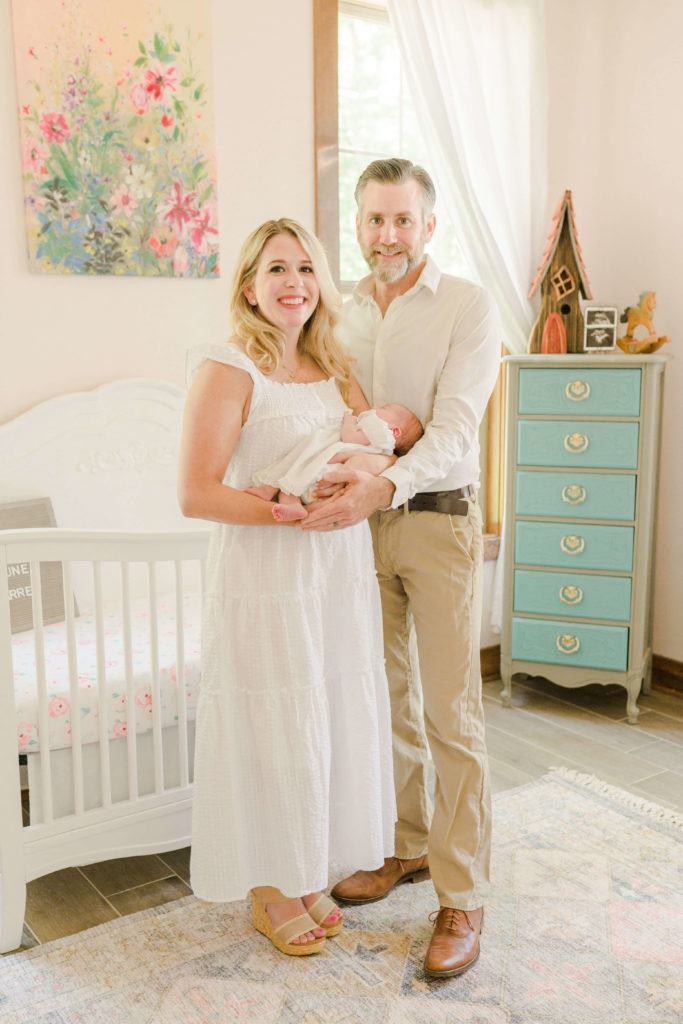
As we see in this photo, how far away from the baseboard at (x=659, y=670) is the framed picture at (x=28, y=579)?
165 cm

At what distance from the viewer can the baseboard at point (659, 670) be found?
11.0ft

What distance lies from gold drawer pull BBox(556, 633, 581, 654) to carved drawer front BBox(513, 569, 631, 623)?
75 millimetres

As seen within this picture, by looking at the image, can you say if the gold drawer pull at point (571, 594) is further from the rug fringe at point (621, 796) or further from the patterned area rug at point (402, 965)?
the patterned area rug at point (402, 965)

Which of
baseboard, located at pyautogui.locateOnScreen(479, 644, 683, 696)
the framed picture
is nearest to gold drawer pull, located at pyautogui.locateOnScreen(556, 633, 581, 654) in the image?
baseboard, located at pyautogui.locateOnScreen(479, 644, 683, 696)

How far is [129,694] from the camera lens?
198 centimetres

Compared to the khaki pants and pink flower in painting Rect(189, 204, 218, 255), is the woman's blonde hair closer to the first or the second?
the khaki pants

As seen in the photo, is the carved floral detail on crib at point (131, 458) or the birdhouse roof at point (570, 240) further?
the birdhouse roof at point (570, 240)

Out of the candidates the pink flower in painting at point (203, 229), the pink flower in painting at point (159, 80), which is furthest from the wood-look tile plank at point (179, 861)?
the pink flower in painting at point (159, 80)

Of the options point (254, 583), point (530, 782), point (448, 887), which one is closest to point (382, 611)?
point (254, 583)

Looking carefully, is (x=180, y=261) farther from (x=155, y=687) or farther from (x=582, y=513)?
(x=582, y=513)

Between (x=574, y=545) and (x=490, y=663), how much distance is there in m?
0.69

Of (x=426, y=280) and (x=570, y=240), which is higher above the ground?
(x=570, y=240)

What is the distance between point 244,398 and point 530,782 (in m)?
1.55

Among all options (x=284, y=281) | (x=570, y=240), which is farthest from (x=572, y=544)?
(x=284, y=281)
